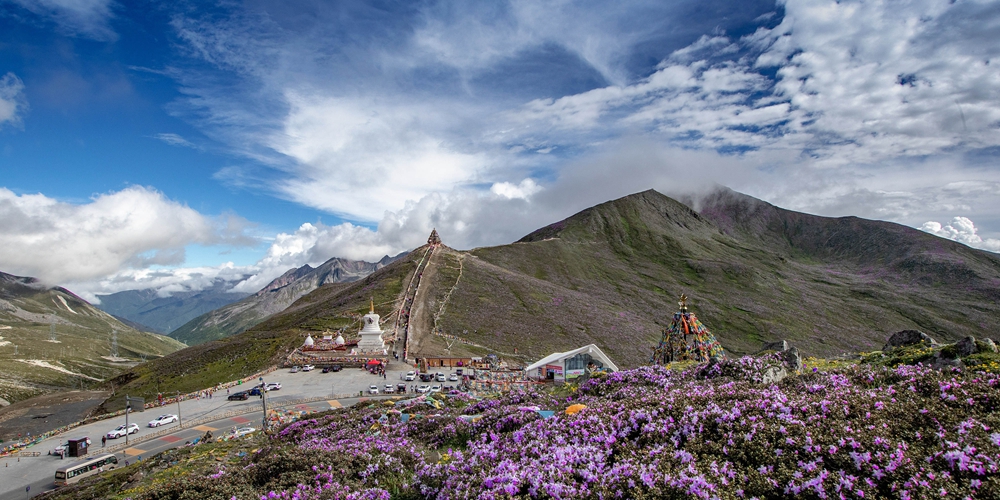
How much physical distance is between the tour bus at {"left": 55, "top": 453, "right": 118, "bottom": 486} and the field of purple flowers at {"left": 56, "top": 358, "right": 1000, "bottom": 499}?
2322 cm

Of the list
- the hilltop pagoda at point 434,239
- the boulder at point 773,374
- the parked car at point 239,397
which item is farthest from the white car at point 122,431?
the hilltop pagoda at point 434,239

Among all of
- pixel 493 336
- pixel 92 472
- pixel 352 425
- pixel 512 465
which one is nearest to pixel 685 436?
pixel 512 465

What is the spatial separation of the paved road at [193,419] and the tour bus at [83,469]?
1.19 meters

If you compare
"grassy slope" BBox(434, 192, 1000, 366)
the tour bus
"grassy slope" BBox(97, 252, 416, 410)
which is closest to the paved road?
the tour bus

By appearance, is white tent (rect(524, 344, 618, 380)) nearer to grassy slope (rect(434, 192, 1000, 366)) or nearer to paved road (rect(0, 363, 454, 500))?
paved road (rect(0, 363, 454, 500))

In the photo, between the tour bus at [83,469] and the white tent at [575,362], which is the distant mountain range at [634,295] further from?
the white tent at [575,362]

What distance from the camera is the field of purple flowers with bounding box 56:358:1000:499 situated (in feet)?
19.2

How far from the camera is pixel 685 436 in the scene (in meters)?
7.99

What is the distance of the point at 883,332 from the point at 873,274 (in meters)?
69.4

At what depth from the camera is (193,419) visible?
3694cm

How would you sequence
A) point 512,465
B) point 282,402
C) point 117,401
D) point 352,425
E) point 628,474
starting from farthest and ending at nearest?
1. point 117,401
2. point 282,402
3. point 352,425
4. point 512,465
5. point 628,474

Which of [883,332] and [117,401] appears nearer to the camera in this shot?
[117,401]

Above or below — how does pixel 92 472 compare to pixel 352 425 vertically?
below

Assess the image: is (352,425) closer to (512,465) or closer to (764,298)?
(512,465)
